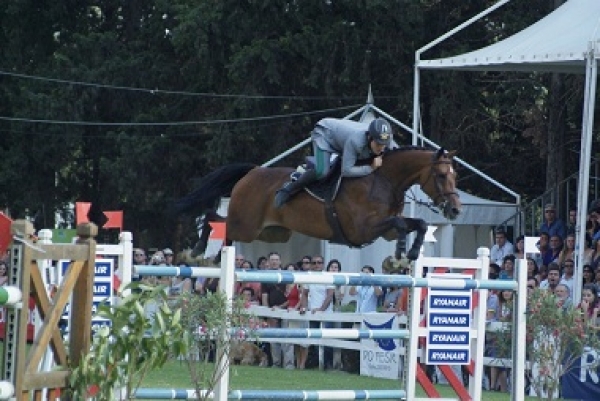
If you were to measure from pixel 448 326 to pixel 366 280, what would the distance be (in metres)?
0.92

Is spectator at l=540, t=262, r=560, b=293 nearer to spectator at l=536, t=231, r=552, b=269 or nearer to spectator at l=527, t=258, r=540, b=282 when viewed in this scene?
spectator at l=527, t=258, r=540, b=282

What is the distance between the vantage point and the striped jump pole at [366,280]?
7.66 meters

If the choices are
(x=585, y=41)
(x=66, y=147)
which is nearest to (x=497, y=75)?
(x=66, y=147)

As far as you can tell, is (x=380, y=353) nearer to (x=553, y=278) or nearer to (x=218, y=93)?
(x=553, y=278)

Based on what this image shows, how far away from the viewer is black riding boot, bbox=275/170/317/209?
11.1 metres

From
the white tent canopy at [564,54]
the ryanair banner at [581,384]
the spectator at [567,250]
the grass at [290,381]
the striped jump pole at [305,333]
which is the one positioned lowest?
the grass at [290,381]

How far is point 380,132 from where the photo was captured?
33.8ft

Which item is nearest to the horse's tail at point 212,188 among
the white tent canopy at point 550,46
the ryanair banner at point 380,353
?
the ryanair banner at point 380,353

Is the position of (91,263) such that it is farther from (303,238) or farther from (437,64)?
(303,238)

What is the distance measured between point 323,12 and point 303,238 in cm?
596

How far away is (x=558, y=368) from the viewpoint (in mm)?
8945

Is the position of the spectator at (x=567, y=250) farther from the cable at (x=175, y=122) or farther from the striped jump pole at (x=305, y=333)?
the cable at (x=175, y=122)

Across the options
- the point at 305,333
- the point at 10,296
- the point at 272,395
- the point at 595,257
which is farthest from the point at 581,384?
the point at 10,296

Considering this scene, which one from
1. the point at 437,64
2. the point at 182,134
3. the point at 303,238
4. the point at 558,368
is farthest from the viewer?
the point at 182,134
